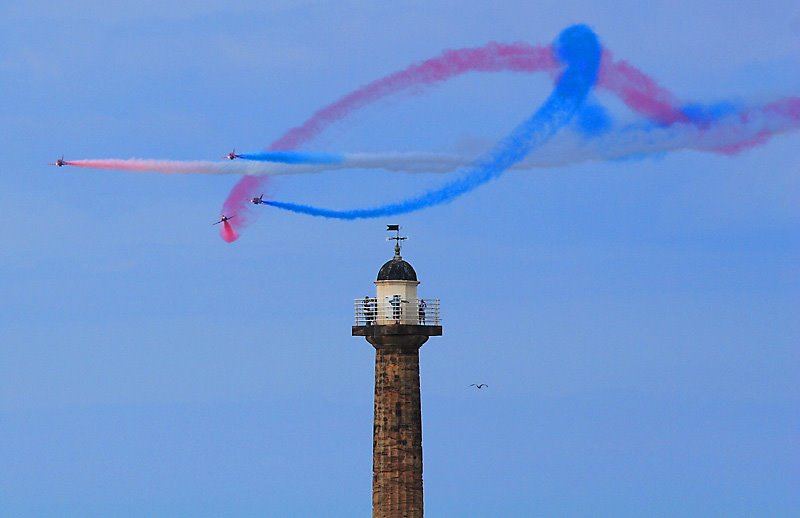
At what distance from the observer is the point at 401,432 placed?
346ft

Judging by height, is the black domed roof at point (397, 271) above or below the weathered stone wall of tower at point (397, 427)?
above

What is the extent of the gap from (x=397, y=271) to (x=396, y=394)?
5931 mm

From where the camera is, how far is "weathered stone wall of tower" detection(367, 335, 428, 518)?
105125 millimetres

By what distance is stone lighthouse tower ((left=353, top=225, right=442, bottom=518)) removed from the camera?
4136 inches

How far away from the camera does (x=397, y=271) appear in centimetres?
10562

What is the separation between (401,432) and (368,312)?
19.7 ft

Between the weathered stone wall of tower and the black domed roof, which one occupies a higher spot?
the black domed roof

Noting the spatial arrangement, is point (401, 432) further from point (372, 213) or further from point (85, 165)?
point (85, 165)

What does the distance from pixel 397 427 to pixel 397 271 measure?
7518 millimetres

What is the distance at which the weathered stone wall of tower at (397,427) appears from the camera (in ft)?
345

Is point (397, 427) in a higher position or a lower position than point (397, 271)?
lower

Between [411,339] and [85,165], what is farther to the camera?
[85,165]

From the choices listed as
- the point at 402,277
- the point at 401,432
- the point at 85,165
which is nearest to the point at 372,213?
the point at 402,277

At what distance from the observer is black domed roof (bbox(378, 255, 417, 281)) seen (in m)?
106
